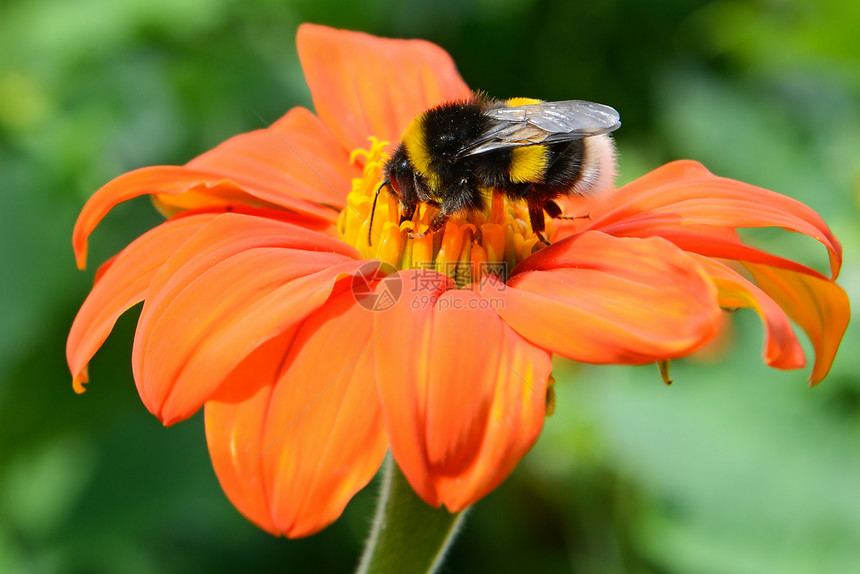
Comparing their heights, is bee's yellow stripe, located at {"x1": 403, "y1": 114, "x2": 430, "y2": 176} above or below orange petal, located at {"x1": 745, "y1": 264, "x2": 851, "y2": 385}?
above

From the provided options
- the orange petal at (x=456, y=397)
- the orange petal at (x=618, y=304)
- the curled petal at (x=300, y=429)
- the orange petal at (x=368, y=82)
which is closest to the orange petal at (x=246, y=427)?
the curled petal at (x=300, y=429)

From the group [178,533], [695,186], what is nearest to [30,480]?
[178,533]

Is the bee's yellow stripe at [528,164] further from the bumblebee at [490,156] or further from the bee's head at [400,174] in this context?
the bee's head at [400,174]

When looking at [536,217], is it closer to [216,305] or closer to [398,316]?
[398,316]

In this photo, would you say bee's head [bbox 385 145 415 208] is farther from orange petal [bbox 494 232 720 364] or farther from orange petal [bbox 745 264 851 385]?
orange petal [bbox 745 264 851 385]

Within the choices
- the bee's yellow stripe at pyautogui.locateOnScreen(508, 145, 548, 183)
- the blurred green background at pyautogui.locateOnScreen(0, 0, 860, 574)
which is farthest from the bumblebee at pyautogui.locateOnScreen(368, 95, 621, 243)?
the blurred green background at pyautogui.locateOnScreen(0, 0, 860, 574)

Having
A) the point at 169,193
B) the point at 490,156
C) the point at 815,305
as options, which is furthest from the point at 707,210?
the point at 169,193
